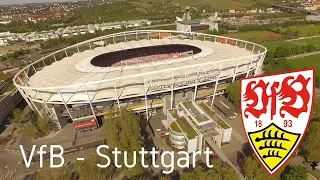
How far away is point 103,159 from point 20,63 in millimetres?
93997

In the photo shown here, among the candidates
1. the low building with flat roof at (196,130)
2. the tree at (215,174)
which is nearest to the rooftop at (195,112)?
the low building with flat roof at (196,130)

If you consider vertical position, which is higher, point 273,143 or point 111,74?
point 273,143

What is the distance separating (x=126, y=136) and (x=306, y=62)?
8715 cm

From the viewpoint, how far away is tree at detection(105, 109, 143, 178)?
41094mm

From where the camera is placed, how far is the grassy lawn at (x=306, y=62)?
90.9 meters

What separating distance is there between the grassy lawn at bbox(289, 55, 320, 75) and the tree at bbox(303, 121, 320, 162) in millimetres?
56051

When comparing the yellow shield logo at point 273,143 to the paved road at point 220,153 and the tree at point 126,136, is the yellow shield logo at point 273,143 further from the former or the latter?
the paved road at point 220,153

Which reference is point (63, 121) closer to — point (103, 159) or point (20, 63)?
point (103, 159)

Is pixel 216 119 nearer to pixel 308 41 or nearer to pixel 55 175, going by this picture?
pixel 55 175

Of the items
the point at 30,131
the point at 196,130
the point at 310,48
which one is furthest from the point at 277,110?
the point at 310,48

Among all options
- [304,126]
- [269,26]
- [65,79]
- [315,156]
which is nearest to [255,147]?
[304,126]

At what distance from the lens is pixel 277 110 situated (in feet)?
48.9

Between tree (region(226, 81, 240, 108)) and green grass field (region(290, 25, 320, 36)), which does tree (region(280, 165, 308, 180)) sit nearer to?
tree (region(226, 81, 240, 108))

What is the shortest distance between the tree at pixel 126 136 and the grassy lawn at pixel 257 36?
106 m
